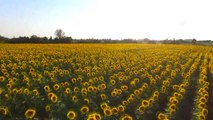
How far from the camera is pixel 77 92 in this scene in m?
8.65

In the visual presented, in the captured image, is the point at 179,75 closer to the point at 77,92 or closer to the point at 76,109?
the point at 77,92

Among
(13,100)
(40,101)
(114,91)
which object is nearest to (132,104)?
(114,91)

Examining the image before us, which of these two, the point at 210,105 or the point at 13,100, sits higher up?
the point at 13,100

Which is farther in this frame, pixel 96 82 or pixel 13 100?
pixel 96 82

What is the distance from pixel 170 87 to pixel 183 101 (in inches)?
64.2

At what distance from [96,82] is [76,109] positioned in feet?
10.6

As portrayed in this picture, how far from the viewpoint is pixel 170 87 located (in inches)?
432

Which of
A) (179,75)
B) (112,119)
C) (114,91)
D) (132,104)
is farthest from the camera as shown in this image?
(179,75)

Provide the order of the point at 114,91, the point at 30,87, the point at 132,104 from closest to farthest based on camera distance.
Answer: the point at 132,104, the point at 114,91, the point at 30,87

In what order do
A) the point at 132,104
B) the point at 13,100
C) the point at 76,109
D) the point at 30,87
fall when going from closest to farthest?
the point at 76,109, the point at 13,100, the point at 132,104, the point at 30,87

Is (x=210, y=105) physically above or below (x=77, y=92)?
below

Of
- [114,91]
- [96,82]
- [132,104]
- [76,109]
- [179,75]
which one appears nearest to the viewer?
[76,109]

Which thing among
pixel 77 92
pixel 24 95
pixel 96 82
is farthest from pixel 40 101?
pixel 96 82

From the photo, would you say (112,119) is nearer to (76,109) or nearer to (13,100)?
(76,109)
